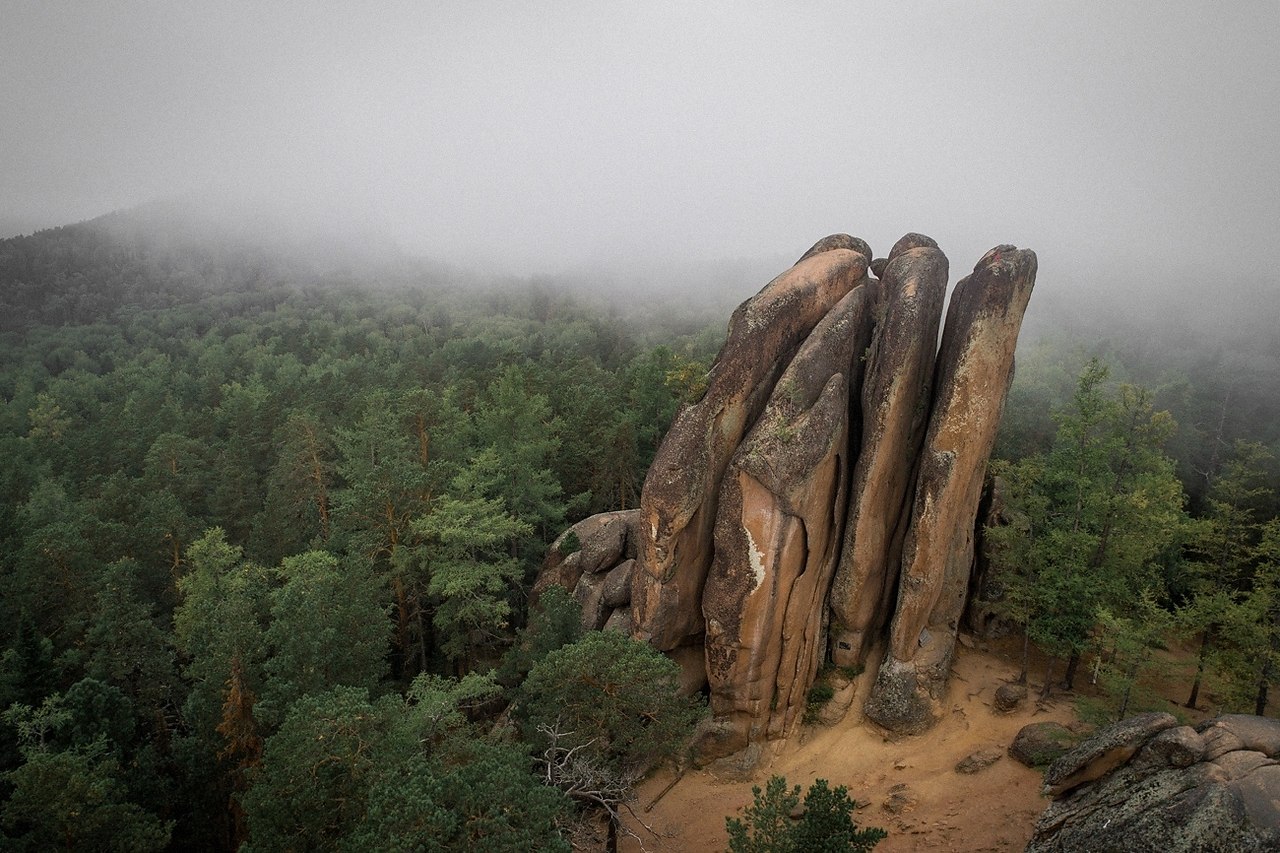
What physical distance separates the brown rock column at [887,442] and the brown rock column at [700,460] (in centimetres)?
321

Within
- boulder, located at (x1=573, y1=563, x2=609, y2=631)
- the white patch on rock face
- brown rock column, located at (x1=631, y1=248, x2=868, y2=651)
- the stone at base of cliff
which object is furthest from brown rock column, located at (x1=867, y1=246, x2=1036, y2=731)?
boulder, located at (x1=573, y1=563, x2=609, y2=631)

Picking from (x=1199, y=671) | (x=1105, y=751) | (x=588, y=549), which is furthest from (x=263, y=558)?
(x=1199, y=671)

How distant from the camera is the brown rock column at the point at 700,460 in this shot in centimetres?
2283

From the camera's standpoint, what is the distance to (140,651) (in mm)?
24172

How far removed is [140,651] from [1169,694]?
39500 millimetres

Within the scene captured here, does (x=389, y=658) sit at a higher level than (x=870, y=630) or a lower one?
lower

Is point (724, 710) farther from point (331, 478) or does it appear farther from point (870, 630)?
point (331, 478)

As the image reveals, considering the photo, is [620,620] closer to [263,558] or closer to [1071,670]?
[1071,670]

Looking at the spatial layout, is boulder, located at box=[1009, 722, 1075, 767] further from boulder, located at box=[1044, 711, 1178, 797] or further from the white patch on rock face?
the white patch on rock face

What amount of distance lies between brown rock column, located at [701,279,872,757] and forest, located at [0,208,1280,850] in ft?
7.24

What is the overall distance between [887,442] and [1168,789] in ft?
40.0

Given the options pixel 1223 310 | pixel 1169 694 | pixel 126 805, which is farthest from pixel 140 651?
pixel 1223 310

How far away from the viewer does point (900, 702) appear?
73.3 feet

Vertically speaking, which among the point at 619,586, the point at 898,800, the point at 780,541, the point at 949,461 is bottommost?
the point at 898,800
